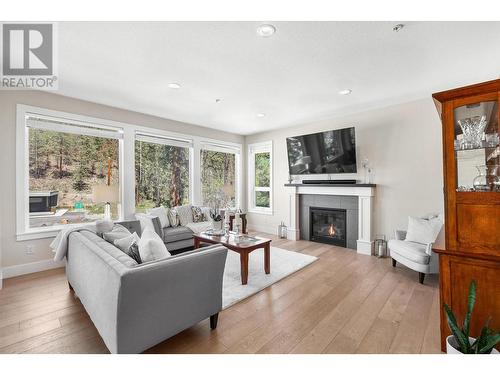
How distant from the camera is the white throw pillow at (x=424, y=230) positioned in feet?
10.4

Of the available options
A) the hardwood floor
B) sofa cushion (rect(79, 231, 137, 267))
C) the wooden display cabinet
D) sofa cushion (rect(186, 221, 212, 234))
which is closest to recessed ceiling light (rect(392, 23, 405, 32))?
the wooden display cabinet

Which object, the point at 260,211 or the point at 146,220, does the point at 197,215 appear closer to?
the point at 146,220

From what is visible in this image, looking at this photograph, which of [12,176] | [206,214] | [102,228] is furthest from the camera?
[206,214]

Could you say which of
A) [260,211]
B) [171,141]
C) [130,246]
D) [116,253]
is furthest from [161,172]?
[116,253]

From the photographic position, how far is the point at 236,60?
255cm

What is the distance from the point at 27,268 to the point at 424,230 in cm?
558

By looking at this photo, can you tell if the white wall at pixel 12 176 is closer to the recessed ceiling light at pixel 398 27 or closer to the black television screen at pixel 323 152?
the black television screen at pixel 323 152

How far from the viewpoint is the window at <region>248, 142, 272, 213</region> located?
6.07 m

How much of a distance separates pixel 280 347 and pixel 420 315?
4.77 ft

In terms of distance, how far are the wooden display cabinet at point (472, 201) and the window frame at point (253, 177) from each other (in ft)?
14.1

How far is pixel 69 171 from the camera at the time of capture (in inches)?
148

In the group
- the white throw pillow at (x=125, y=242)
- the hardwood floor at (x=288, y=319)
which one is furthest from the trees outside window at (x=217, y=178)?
the white throw pillow at (x=125, y=242)
